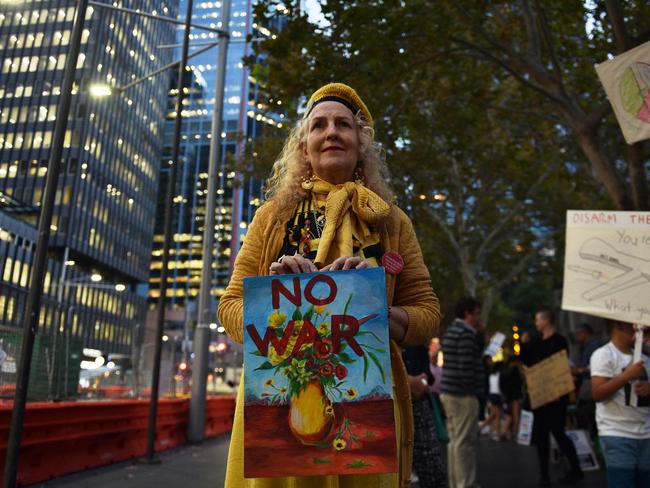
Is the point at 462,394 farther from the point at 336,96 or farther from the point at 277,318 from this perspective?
the point at 277,318

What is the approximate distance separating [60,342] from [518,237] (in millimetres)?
23833

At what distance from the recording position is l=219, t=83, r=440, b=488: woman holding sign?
72.7 inches

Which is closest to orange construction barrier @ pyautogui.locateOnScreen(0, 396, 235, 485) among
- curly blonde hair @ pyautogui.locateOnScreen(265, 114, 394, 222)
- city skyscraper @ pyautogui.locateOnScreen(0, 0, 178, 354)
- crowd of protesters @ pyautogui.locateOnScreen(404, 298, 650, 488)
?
crowd of protesters @ pyautogui.locateOnScreen(404, 298, 650, 488)

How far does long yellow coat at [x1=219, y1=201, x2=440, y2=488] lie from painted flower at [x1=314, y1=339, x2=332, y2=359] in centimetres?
32

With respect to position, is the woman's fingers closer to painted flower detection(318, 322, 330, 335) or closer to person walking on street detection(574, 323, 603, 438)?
painted flower detection(318, 322, 330, 335)

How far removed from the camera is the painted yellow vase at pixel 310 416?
1.53 metres

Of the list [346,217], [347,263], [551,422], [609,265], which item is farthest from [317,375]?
[551,422]

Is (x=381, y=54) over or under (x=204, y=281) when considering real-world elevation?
over

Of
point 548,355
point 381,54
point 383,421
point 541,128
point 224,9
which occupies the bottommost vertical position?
point 383,421

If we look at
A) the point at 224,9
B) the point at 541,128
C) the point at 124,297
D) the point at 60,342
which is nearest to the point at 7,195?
the point at 224,9

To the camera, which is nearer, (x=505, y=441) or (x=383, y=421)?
(x=383, y=421)

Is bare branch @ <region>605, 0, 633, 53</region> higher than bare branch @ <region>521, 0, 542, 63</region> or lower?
lower

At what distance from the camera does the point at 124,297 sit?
74.0 m

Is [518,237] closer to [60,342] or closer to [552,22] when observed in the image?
[552,22]
